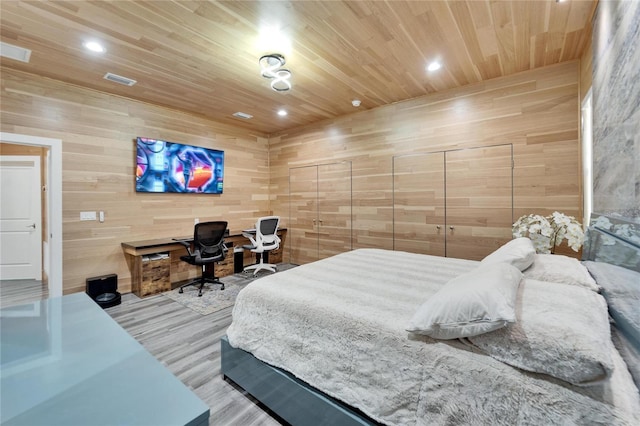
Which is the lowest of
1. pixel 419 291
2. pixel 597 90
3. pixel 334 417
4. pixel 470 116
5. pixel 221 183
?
pixel 334 417

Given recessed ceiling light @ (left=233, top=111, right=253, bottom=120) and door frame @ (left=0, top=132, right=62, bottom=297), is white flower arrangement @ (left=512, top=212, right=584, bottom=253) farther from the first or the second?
door frame @ (left=0, top=132, right=62, bottom=297)

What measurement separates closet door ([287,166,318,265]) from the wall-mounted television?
4.81 feet

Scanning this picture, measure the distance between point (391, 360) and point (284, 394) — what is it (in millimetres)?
789

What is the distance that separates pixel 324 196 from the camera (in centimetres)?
532

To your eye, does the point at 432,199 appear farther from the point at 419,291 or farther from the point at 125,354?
the point at 125,354

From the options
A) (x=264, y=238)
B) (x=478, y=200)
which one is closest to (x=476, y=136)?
(x=478, y=200)

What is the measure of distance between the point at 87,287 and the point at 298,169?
12.6ft

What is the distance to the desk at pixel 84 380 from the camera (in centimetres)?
75

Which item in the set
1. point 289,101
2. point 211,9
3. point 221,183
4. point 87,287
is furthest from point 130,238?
point 211,9

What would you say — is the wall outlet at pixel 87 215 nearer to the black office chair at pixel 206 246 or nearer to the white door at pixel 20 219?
the black office chair at pixel 206 246

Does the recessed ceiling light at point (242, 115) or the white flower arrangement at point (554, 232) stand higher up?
the recessed ceiling light at point (242, 115)

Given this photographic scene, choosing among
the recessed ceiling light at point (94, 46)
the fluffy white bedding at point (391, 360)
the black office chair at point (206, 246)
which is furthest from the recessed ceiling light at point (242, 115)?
the fluffy white bedding at point (391, 360)

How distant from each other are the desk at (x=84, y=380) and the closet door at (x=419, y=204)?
12.4 ft

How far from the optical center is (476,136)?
3682mm
